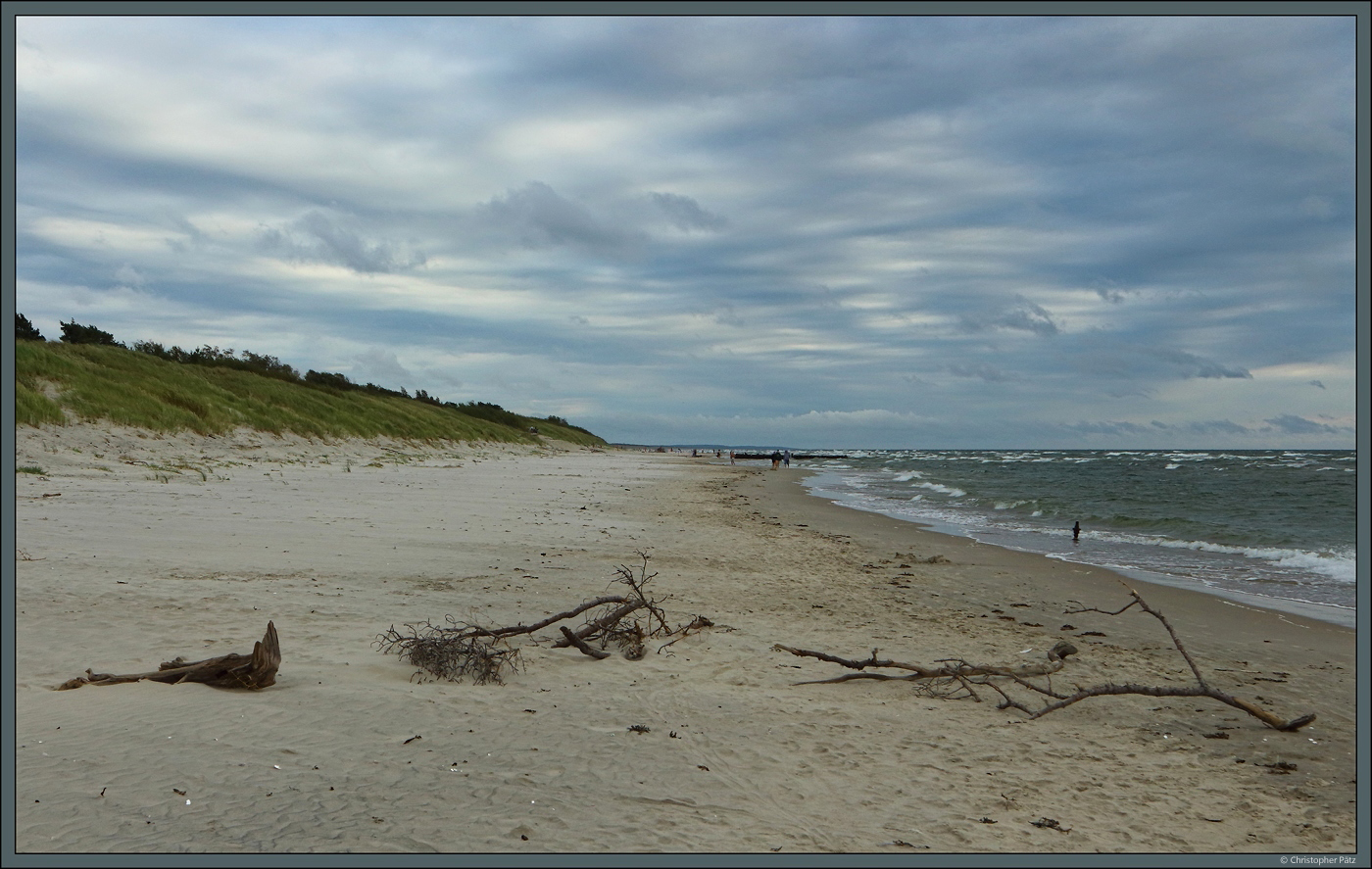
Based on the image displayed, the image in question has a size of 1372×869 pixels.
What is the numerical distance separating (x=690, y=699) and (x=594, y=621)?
5.24ft

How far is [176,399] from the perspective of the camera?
2712cm

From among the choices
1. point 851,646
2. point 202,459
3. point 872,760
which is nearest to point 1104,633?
point 851,646

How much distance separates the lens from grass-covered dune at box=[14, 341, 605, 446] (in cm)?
2188

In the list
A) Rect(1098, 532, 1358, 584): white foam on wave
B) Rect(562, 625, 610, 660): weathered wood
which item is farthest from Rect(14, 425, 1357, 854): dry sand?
Rect(1098, 532, 1358, 584): white foam on wave

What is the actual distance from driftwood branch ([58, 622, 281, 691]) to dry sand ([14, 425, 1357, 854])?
0.14 m

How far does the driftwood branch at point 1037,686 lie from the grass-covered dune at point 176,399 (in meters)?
18.0

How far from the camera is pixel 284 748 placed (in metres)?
4.11

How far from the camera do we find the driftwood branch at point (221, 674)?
16.0ft

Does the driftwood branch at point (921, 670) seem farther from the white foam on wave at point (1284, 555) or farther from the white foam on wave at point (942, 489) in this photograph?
the white foam on wave at point (942, 489)

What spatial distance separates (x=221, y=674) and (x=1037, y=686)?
229 inches

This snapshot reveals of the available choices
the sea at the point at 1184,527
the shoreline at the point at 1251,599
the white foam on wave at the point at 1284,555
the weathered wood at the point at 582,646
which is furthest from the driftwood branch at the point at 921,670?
the white foam on wave at the point at 1284,555

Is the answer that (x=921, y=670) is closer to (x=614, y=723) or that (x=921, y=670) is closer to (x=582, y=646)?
(x=614, y=723)

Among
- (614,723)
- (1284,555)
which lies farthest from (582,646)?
(1284,555)

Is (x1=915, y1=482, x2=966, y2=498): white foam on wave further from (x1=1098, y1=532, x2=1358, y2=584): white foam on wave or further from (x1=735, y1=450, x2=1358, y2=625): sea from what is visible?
(x1=1098, y1=532, x2=1358, y2=584): white foam on wave
